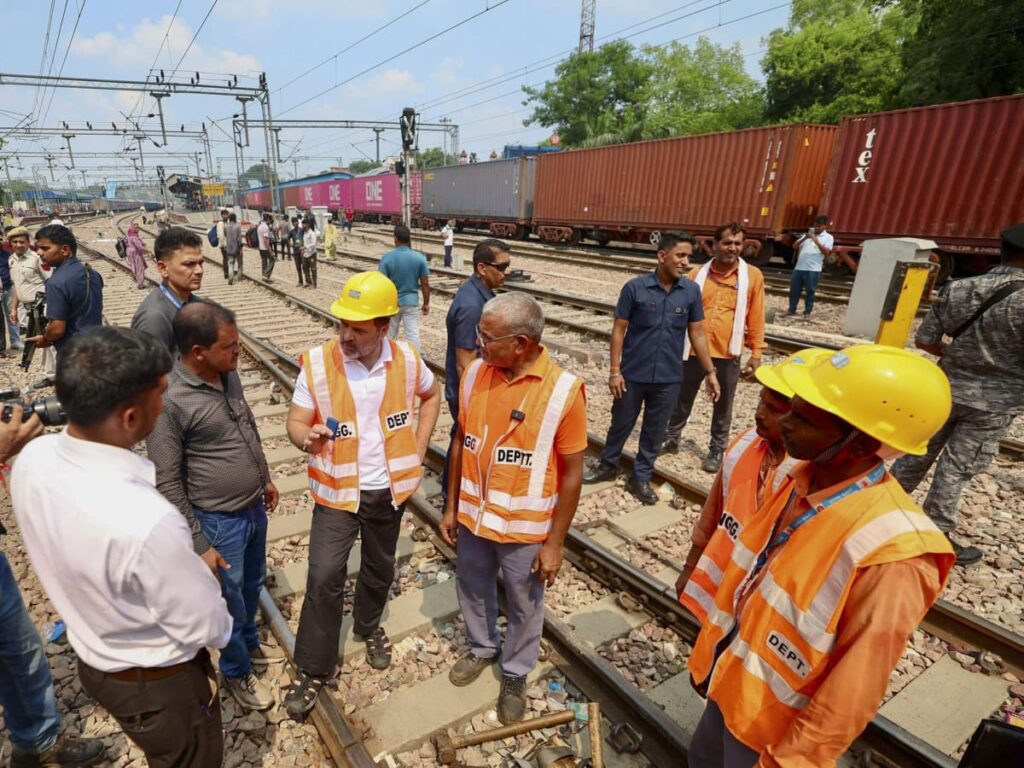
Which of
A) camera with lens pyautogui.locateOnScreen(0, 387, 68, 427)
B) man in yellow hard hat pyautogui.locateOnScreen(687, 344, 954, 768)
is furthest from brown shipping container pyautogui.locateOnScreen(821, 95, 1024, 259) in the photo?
camera with lens pyautogui.locateOnScreen(0, 387, 68, 427)

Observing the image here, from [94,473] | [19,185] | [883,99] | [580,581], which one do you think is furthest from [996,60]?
[19,185]

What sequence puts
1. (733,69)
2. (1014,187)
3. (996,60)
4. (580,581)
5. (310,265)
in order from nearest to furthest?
(580,581) → (1014,187) → (310,265) → (996,60) → (733,69)

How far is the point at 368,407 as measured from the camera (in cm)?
267

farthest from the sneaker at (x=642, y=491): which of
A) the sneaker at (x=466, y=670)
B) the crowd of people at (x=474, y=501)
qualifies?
the sneaker at (x=466, y=670)

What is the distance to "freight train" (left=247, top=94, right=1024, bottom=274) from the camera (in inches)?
457

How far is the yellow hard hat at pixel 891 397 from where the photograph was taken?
1402 millimetres

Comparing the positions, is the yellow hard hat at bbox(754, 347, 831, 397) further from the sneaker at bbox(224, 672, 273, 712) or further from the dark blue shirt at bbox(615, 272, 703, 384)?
the sneaker at bbox(224, 672, 273, 712)

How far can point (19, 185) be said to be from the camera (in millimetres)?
115750

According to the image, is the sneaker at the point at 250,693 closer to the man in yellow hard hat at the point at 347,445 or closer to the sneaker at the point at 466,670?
Answer: the man in yellow hard hat at the point at 347,445

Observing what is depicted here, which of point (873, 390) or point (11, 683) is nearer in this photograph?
point (873, 390)

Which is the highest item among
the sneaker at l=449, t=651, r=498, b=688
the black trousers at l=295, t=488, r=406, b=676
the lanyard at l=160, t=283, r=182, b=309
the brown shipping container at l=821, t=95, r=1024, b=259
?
the brown shipping container at l=821, t=95, r=1024, b=259

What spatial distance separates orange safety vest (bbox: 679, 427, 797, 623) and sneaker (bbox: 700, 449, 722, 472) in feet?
10.5

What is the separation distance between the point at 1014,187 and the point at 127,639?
15.4 metres

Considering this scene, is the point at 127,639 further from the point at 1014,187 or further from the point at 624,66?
the point at 624,66
